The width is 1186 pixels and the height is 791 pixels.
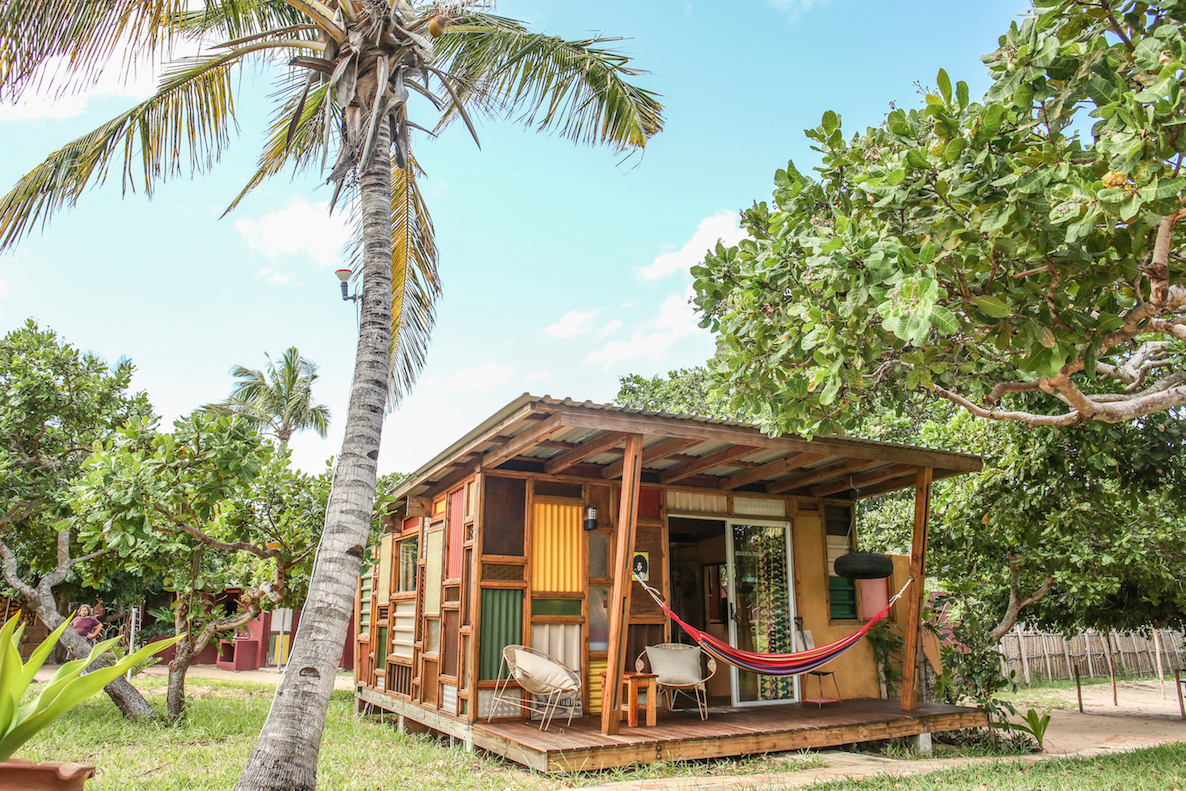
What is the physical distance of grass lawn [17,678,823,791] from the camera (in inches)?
183

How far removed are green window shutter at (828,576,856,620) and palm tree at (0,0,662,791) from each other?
15.5ft

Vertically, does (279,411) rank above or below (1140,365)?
above

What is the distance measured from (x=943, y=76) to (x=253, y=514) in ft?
20.5

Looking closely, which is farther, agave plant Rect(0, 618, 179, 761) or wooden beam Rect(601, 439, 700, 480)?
wooden beam Rect(601, 439, 700, 480)

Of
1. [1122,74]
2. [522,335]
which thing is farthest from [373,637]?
[522,335]

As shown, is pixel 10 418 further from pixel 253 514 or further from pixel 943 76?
pixel 943 76

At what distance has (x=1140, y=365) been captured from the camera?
4852 millimetres

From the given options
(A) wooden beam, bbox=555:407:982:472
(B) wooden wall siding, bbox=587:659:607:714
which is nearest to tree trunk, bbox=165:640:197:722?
(B) wooden wall siding, bbox=587:659:607:714

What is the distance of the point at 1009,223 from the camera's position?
8.96ft

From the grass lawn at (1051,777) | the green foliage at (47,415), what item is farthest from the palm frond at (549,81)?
the green foliage at (47,415)

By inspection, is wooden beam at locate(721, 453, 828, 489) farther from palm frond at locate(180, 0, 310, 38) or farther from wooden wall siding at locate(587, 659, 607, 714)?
palm frond at locate(180, 0, 310, 38)

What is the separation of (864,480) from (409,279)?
4598mm

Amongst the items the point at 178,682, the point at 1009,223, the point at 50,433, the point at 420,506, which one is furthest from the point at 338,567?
the point at 50,433

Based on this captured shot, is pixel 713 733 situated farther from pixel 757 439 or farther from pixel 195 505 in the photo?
pixel 195 505
